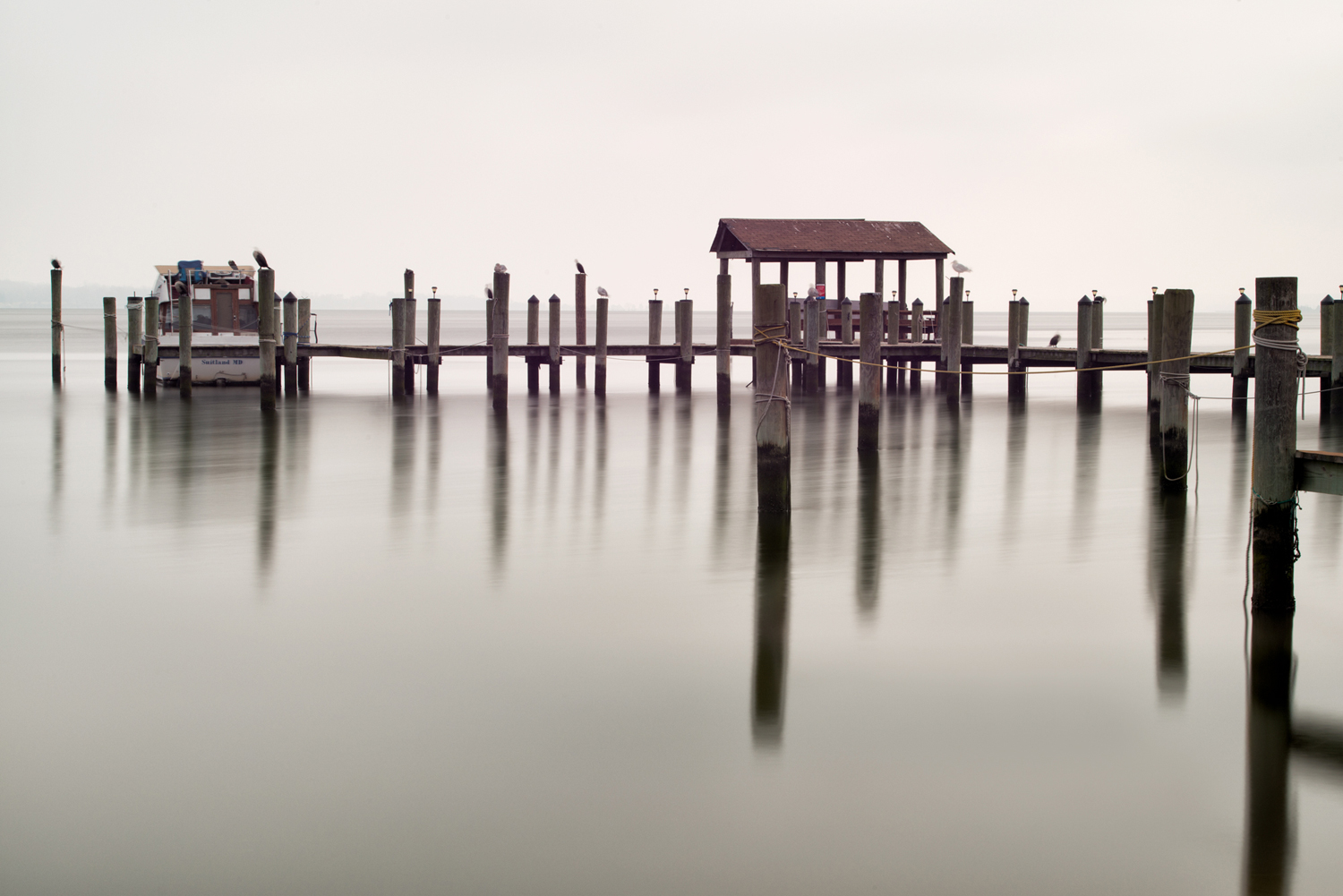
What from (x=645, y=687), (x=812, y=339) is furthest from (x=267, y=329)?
(x=645, y=687)

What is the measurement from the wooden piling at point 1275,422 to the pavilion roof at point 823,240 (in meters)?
20.3

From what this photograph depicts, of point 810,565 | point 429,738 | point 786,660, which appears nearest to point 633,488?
point 810,565

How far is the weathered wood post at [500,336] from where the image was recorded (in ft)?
64.8

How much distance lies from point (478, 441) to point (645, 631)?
10.6 meters

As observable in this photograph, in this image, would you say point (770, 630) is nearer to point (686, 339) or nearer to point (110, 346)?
point (686, 339)

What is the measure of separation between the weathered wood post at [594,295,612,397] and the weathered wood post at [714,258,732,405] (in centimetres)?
213

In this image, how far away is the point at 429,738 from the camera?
5.59 metres

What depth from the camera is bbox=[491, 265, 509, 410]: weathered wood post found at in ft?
64.8

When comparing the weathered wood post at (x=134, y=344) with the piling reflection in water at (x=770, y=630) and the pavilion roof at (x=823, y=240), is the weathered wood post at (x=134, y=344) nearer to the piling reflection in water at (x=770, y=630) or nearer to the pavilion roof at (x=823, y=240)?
the pavilion roof at (x=823, y=240)

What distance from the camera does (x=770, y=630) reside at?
24.6ft

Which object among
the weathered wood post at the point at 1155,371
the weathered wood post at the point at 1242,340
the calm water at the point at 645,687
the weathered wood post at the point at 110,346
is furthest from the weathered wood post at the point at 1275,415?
the weathered wood post at the point at 110,346

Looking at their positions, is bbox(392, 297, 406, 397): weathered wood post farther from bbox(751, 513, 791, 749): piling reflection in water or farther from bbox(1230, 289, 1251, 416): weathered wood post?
bbox(1230, 289, 1251, 416): weathered wood post

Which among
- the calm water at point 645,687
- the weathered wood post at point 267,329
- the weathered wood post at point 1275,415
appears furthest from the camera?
the weathered wood post at point 267,329

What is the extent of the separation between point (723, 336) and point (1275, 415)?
588 inches
